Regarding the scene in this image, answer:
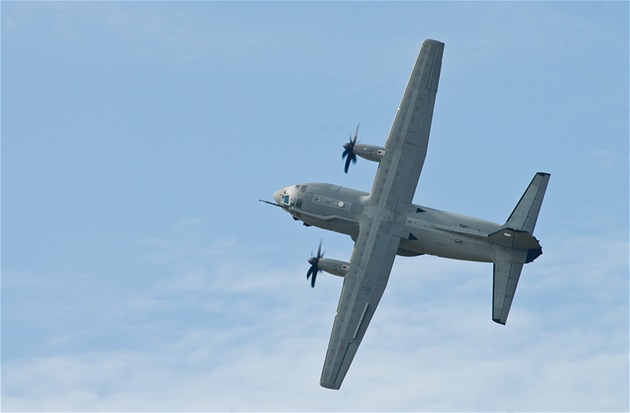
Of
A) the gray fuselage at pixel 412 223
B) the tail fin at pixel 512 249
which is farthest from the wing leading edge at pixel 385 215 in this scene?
the tail fin at pixel 512 249

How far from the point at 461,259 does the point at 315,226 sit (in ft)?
47.8

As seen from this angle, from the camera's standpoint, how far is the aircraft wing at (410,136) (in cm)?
12325

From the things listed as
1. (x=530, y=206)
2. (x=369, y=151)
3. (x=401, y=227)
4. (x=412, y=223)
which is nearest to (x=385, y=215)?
(x=401, y=227)

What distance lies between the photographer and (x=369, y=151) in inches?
4902

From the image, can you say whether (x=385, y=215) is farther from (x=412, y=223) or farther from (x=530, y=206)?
(x=530, y=206)

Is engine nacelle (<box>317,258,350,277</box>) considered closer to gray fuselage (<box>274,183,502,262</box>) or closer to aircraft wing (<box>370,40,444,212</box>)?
gray fuselage (<box>274,183,502,262</box>)

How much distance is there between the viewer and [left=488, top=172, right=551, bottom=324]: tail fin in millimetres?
119438

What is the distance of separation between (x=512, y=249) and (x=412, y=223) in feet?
31.3

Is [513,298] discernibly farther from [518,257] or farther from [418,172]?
[418,172]

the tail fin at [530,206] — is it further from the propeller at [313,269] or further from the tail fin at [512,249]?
the propeller at [313,269]

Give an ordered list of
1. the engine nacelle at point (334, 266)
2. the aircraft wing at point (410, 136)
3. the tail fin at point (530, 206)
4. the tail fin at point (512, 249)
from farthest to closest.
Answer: the aircraft wing at point (410, 136) → the engine nacelle at point (334, 266) → the tail fin at point (530, 206) → the tail fin at point (512, 249)

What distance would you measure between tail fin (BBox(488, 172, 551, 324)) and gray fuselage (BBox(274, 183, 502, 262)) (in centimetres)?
119

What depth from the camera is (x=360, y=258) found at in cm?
12238

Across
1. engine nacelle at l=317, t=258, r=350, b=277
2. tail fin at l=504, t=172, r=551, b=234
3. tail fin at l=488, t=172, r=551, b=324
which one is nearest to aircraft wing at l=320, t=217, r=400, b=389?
engine nacelle at l=317, t=258, r=350, b=277
